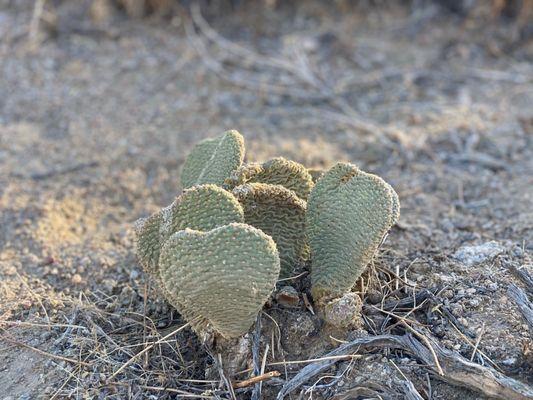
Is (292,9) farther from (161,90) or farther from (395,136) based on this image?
(395,136)

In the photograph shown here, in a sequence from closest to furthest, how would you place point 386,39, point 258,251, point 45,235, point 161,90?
point 258,251, point 45,235, point 161,90, point 386,39

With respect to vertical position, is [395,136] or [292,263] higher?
[292,263]

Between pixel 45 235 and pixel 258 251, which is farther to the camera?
pixel 45 235

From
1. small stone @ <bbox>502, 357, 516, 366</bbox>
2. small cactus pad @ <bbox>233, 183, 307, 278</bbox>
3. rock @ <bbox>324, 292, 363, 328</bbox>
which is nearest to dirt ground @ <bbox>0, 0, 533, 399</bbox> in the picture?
small stone @ <bbox>502, 357, 516, 366</bbox>

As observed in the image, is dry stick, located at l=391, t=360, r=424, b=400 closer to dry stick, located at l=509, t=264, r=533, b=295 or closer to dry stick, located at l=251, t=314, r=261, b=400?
dry stick, located at l=251, t=314, r=261, b=400

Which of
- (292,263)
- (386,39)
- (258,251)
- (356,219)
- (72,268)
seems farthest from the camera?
(386,39)

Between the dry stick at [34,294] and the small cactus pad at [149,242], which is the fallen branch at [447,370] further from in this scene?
the dry stick at [34,294]

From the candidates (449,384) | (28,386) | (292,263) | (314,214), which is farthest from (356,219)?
(28,386)

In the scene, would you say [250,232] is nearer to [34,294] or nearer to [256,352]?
[256,352]
